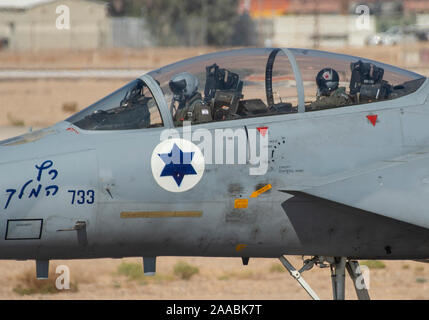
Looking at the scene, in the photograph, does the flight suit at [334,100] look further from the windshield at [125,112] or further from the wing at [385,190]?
the windshield at [125,112]

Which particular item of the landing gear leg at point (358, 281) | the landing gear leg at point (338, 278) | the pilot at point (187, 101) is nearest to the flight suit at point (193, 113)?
the pilot at point (187, 101)

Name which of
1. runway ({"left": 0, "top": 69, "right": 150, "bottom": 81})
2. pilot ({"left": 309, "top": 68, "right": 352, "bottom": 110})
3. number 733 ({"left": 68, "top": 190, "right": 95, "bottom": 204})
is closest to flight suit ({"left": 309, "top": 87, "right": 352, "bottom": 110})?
pilot ({"left": 309, "top": 68, "right": 352, "bottom": 110})

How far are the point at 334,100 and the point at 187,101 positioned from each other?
1.40 metres

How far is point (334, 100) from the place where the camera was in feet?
23.4

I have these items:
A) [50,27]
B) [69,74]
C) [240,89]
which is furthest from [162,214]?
[50,27]

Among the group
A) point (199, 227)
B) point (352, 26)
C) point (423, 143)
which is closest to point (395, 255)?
point (423, 143)

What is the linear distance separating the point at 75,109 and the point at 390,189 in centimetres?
3460

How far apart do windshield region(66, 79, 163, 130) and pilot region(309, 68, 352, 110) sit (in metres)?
1.53

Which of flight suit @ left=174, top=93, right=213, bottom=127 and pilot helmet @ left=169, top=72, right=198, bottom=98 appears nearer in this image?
flight suit @ left=174, top=93, right=213, bottom=127

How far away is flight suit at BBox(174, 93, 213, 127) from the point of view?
6.81m

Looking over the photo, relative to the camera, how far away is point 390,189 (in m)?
6.62

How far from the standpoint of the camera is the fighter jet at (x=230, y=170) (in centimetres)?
646

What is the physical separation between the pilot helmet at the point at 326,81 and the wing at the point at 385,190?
2.87 ft

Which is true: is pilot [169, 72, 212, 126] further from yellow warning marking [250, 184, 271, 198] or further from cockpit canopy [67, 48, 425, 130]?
yellow warning marking [250, 184, 271, 198]
